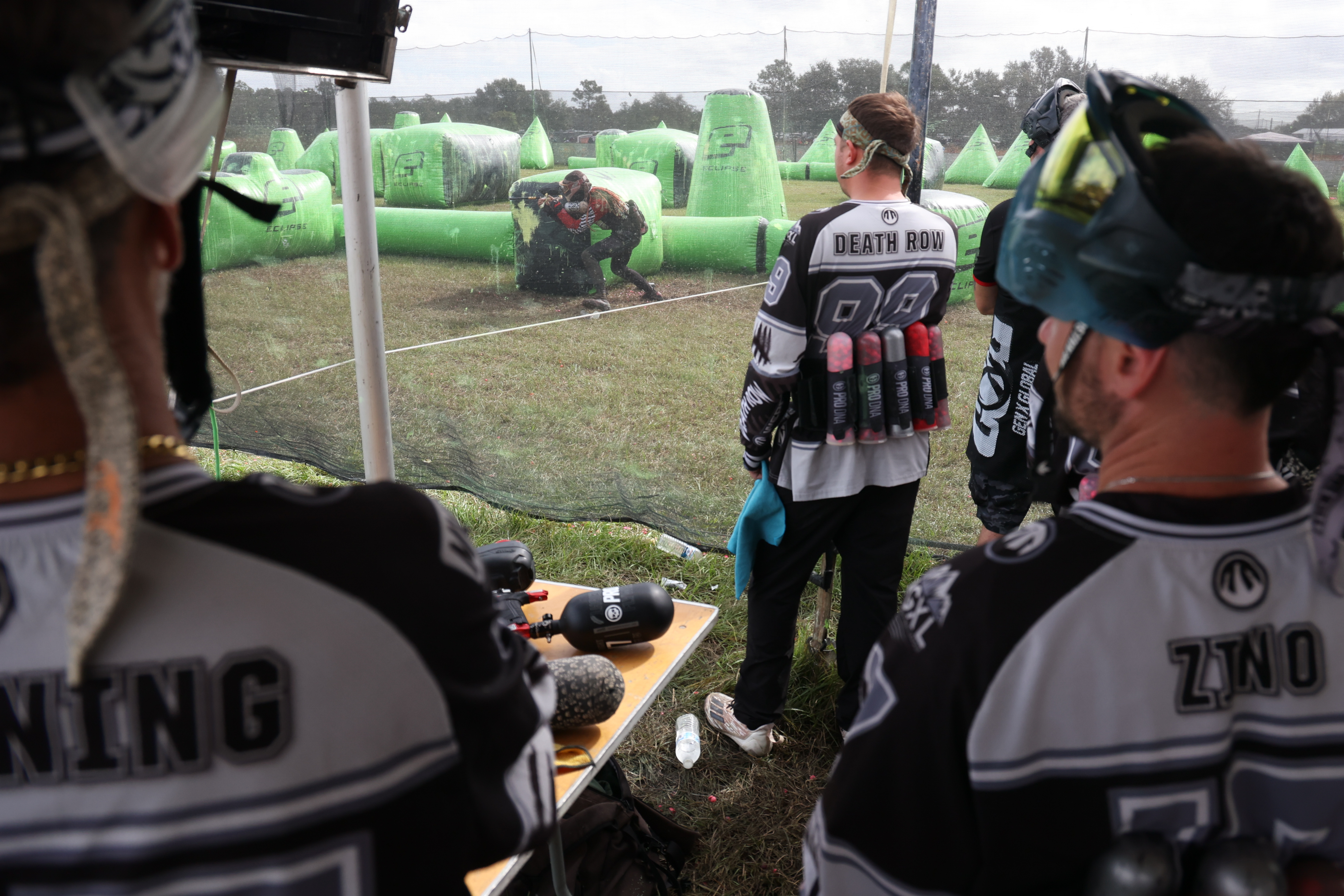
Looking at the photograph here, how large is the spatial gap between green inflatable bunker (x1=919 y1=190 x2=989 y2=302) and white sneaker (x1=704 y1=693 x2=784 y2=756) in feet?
7.82

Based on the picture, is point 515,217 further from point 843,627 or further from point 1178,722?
point 1178,722

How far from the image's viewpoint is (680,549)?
14.2 ft

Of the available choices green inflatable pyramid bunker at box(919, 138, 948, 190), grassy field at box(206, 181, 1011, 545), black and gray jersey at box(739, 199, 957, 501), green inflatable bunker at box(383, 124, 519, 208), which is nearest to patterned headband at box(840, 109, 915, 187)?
black and gray jersey at box(739, 199, 957, 501)

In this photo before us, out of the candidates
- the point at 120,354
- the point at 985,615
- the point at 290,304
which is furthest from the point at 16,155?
the point at 290,304

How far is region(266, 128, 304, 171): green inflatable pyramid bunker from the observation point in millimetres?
5137

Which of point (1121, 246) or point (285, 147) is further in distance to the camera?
point (285, 147)

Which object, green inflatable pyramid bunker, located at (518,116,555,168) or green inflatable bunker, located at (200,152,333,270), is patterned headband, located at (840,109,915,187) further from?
green inflatable bunker, located at (200,152,333,270)

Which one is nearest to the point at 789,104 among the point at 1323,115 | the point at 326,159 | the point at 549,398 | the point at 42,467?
the point at 549,398

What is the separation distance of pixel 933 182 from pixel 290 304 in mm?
3987

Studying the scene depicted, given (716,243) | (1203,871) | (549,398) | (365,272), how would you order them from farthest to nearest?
1. (549,398)
2. (716,243)
3. (365,272)
4. (1203,871)

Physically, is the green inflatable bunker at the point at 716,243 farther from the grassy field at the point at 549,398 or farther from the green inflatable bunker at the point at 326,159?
the green inflatable bunker at the point at 326,159

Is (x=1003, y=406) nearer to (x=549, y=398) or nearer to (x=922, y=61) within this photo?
(x=922, y=61)

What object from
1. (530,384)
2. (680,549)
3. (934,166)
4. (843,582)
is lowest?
(680,549)

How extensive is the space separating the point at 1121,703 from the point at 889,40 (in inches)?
135
